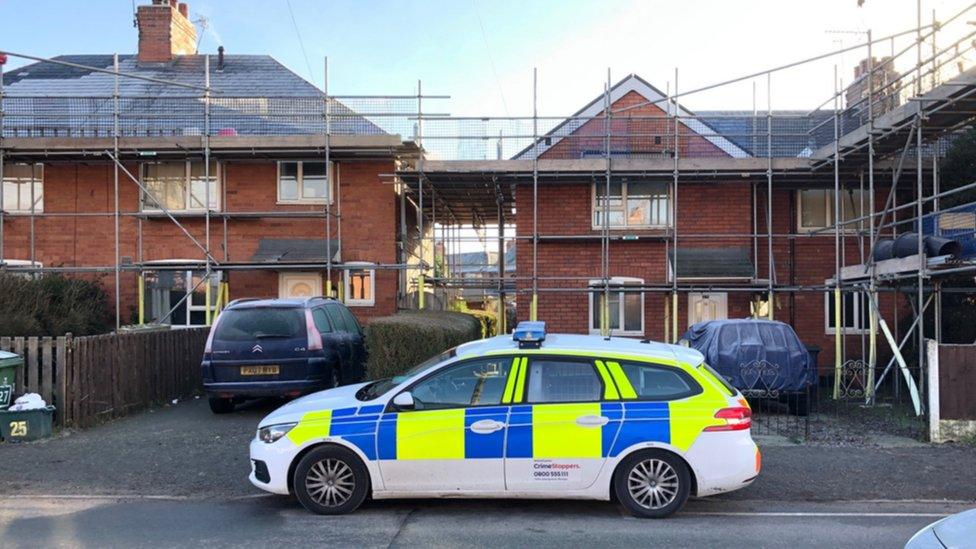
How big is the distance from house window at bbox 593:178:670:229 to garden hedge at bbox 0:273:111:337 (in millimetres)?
10330

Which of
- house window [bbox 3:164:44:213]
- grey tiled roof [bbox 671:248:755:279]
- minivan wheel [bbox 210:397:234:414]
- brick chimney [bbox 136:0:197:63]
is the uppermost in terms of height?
brick chimney [bbox 136:0:197:63]

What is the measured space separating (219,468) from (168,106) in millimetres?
11694

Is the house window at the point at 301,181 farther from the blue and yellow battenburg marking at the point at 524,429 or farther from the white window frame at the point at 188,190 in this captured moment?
the blue and yellow battenburg marking at the point at 524,429

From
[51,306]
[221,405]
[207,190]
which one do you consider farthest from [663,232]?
[51,306]

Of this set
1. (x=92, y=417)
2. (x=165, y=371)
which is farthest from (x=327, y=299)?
(x=92, y=417)

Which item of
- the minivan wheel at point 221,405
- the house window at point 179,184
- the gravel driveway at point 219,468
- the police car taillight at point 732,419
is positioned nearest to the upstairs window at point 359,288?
the house window at point 179,184

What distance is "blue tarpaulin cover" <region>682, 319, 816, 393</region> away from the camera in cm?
1134

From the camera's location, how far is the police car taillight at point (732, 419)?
6237 millimetres

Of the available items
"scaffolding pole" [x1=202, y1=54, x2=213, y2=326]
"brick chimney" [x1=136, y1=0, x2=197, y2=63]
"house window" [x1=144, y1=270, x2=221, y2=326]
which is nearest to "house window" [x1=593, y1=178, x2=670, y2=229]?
"scaffolding pole" [x1=202, y1=54, x2=213, y2=326]

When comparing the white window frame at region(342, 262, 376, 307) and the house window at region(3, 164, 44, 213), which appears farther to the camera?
the house window at region(3, 164, 44, 213)

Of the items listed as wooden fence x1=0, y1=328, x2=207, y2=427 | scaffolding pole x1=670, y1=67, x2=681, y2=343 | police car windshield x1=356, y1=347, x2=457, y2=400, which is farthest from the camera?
scaffolding pole x1=670, y1=67, x2=681, y2=343

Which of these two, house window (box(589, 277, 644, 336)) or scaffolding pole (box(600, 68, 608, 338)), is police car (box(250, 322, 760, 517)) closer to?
scaffolding pole (box(600, 68, 608, 338))

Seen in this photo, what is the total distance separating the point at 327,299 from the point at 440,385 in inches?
252

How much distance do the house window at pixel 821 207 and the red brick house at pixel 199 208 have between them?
28.4 feet
